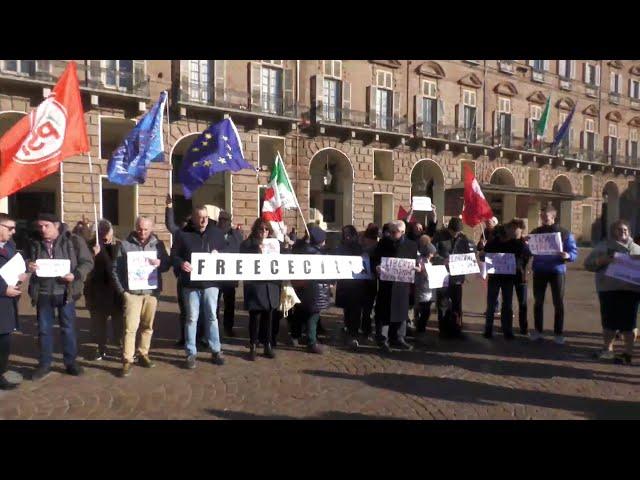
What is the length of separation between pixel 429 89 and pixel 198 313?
81.4 ft

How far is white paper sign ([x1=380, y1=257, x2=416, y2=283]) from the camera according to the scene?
6445 millimetres

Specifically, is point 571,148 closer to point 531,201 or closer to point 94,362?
point 531,201

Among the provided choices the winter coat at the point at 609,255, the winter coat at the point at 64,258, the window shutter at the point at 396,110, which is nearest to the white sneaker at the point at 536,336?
the winter coat at the point at 609,255

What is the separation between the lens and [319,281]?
21.2 ft

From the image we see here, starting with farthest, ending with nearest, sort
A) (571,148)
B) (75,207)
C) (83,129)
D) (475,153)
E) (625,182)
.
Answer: (625,182), (571,148), (475,153), (75,207), (83,129)

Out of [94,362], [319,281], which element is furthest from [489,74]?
[94,362]

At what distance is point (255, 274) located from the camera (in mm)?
6043

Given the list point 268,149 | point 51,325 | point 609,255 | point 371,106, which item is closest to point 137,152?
point 51,325

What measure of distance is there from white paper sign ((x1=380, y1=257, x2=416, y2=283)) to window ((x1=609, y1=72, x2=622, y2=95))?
3732cm

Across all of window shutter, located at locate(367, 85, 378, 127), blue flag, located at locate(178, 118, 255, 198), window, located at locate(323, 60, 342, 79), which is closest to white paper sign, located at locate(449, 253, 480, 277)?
blue flag, located at locate(178, 118, 255, 198)

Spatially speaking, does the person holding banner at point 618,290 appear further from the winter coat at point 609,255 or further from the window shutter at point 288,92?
the window shutter at point 288,92

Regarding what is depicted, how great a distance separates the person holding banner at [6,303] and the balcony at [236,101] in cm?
1611

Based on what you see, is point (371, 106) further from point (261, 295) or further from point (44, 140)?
point (44, 140)

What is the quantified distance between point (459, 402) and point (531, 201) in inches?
1112
